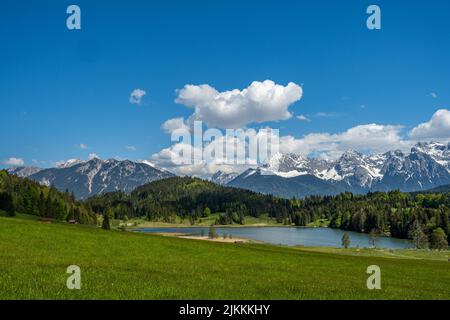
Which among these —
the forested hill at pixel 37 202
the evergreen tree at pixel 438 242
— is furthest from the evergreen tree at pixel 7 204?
the evergreen tree at pixel 438 242

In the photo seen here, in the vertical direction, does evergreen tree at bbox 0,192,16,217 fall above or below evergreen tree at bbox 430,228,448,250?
above

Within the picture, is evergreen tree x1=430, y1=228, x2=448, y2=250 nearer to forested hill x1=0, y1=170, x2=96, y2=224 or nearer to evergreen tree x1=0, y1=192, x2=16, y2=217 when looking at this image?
forested hill x1=0, y1=170, x2=96, y2=224

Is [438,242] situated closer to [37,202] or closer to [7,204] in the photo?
Answer: [7,204]

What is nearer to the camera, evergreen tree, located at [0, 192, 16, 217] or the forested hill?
evergreen tree, located at [0, 192, 16, 217]

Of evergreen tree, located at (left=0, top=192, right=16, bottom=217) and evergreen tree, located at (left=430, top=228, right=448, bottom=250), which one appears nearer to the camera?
evergreen tree, located at (left=0, top=192, right=16, bottom=217)

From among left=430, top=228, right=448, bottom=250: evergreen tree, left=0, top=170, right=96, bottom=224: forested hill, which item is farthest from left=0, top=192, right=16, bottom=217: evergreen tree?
left=430, top=228, right=448, bottom=250: evergreen tree

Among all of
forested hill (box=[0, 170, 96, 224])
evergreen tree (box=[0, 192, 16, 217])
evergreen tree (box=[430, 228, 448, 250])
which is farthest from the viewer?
forested hill (box=[0, 170, 96, 224])

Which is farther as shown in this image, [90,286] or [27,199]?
[27,199]

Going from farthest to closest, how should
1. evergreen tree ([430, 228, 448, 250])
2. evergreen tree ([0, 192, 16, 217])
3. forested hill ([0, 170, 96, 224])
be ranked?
forested hill ([0, 170, 96, 224]) < evergreen tree ([430, 228, 448, 250]) < evergreen tree ([0, 192, 16, 217])
